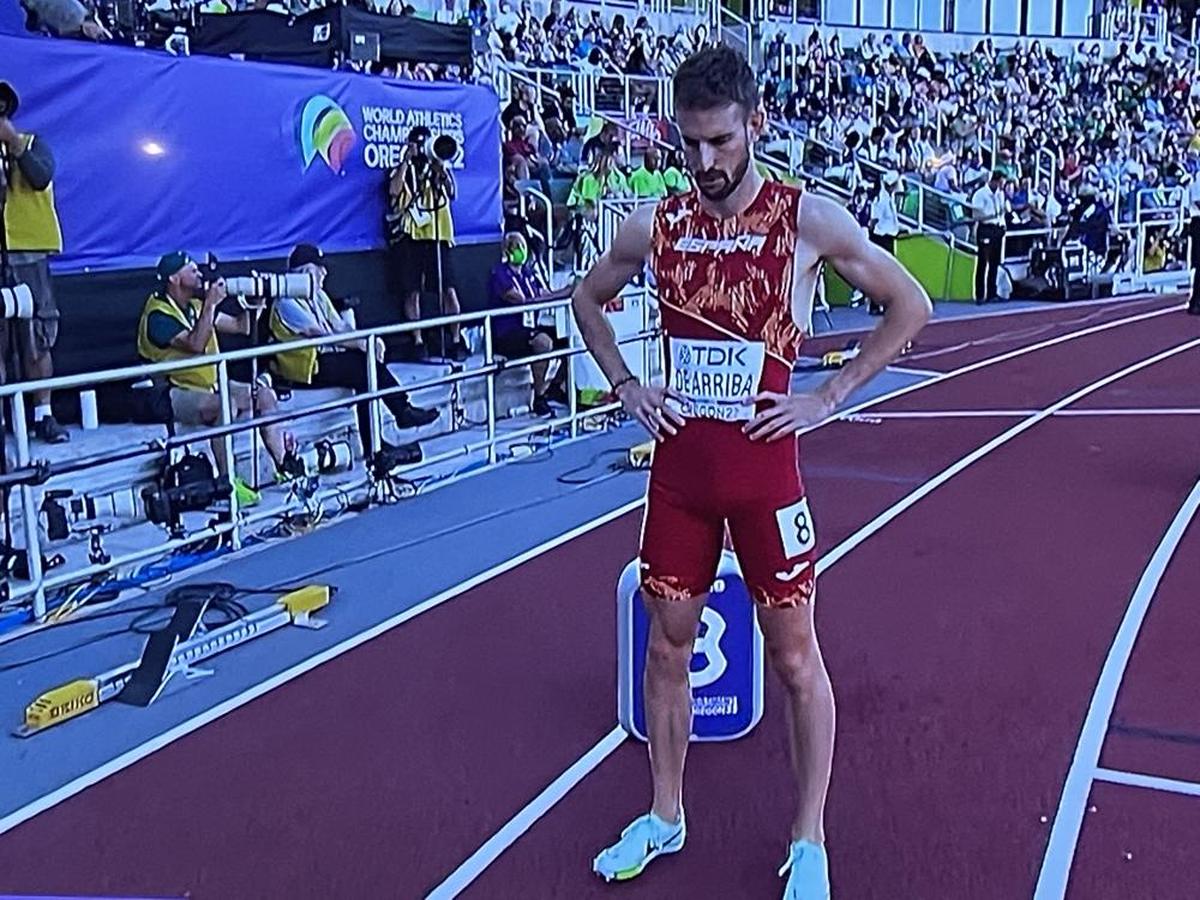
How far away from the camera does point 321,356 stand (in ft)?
27.7

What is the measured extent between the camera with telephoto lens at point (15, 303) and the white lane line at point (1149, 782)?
16.6 ft

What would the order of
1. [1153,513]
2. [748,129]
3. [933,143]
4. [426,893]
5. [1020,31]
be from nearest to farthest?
[748,129]
[426,893]
[1153,513]
[933,143]
[1020,31]

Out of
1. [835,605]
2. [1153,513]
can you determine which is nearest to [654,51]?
[1153,513]

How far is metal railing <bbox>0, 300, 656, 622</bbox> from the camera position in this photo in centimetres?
531

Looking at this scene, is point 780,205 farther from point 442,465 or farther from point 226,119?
point 226,119

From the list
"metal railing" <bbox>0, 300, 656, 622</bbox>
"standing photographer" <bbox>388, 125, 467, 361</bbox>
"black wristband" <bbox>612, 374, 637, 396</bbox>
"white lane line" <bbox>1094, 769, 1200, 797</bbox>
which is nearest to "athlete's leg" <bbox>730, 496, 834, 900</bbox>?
"black wristband" <bbox>612, 374, 637, 396</bbox>

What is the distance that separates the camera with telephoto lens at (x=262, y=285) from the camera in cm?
764

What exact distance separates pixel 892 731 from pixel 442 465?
442 centimetres

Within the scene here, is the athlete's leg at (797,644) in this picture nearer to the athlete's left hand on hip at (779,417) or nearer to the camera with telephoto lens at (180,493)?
Answer: the athlete's left hand on hip at (779,417)

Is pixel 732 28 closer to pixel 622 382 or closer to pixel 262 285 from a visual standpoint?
pixel 262 285

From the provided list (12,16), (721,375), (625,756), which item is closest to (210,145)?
(12,16)

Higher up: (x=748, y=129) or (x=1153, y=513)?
(x=748, y=129)

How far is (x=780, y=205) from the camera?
3.01 metres

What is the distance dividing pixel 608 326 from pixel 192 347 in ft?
13.8
